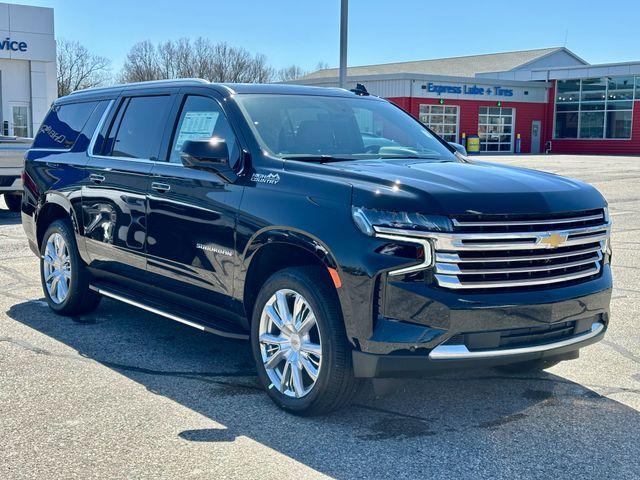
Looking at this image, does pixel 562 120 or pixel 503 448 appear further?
pixel 562 120

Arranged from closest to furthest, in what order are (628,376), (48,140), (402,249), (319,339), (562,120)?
(402,249) < (319,339) < (628,376) < (48,140) < (562,120)

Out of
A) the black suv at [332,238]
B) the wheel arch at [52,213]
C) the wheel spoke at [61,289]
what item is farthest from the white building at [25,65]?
the black suv at [332,238]

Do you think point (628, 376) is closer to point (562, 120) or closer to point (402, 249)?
point (402, 249)

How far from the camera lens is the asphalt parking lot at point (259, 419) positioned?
3.86 m

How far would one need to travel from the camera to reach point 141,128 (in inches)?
242

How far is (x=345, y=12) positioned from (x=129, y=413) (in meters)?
14.2

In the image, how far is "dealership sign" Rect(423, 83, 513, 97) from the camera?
4797 cm

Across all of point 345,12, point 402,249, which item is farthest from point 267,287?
point 345,12

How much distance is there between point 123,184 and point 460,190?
2.83 meters

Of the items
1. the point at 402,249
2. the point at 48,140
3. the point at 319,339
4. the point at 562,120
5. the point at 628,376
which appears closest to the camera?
the point at 402,249

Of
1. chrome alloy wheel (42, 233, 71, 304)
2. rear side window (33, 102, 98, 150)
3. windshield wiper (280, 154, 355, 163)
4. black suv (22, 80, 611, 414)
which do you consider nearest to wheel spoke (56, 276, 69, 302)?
chrome alloy wheel (42, 233, 71, 304)

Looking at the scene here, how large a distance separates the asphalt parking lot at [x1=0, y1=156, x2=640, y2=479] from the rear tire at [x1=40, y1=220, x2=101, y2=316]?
A: 1.66ft

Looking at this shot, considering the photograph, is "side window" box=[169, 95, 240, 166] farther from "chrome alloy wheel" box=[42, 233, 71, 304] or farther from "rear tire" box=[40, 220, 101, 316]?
"chrome alloy wheel" box=[42, 233, 71, 304]

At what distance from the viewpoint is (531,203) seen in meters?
4.28
